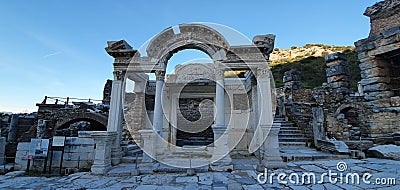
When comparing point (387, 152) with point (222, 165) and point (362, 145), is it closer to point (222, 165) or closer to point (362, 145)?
point (362, 145)

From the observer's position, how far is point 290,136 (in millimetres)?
8102

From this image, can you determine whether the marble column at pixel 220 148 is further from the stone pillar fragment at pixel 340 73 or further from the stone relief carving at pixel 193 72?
the stone pillar fragment at pixel 340 73

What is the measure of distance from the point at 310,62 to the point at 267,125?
31.0 metres

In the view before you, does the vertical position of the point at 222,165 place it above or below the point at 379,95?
below

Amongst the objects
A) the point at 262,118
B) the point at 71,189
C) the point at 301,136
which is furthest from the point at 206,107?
the point at 71,189

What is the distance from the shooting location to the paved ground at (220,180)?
3579 mm

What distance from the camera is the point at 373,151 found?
222 inches

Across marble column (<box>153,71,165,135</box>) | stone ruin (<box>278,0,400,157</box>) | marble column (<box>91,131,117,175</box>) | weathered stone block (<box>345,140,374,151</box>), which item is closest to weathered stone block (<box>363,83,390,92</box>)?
stone ruin (<box>278,0,400,157</box>)

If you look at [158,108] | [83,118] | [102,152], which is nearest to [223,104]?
[158,108]

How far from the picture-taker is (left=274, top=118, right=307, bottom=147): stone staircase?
7.59 meters

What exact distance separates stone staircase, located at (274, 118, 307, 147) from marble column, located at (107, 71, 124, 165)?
6.15 metres

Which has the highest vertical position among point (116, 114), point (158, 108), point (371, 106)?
point (371, 106)

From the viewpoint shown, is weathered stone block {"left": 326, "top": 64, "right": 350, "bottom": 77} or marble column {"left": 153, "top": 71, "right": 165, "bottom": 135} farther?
weathered stone block {"left": 326, "top": 64, "right": 350, "bottom": 77}

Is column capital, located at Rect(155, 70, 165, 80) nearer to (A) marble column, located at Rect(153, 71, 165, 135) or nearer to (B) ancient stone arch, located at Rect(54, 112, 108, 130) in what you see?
(A) marble column, located at Rect(153, 71, 165, 135)
